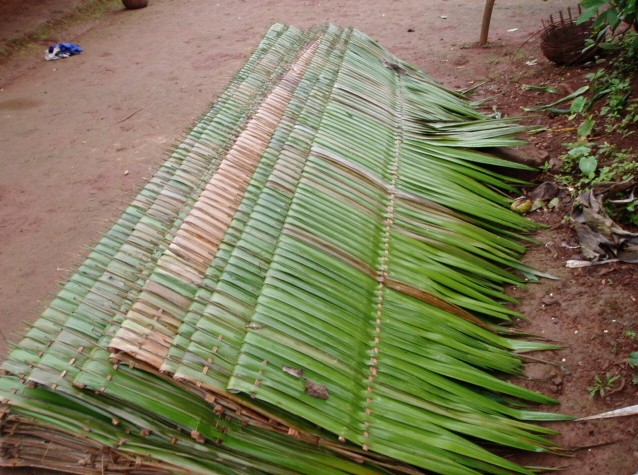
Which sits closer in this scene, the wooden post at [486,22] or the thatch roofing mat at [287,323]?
the thatch roofing mat at [287,323]

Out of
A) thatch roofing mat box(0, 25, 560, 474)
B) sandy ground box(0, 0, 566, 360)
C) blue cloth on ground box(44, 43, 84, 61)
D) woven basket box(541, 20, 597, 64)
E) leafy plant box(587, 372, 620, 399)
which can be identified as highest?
woven basket box(541, 20, 597, 64)

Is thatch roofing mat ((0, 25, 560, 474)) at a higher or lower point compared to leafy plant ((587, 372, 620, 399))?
higher

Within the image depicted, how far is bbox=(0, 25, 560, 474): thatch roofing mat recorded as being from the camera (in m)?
1.75

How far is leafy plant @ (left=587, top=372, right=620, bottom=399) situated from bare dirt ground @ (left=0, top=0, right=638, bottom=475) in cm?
3

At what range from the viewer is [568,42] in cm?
504

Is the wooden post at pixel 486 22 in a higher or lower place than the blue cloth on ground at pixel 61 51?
higher

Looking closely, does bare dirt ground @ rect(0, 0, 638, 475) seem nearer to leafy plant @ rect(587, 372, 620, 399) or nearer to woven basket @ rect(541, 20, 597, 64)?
leafy plant @ rect(587, 372, 620, 399)

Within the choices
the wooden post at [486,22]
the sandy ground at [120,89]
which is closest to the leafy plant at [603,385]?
the sandy ground at [120,89]

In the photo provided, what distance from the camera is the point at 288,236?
2.51 metres

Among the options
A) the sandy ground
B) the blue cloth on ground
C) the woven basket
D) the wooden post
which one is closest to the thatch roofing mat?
the sandy ground

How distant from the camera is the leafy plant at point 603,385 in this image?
236cm

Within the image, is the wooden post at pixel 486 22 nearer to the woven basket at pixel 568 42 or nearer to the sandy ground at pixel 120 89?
the sandy ground at pixel 120 89

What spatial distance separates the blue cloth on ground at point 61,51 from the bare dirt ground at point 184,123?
6.0 inches

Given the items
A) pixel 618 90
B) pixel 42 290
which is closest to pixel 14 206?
pixel 42 290
